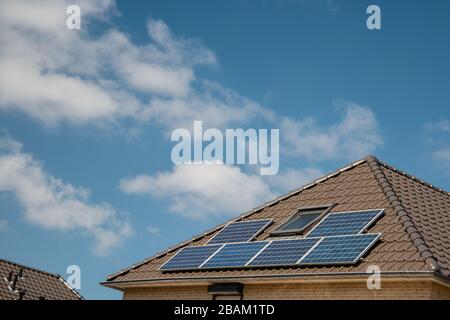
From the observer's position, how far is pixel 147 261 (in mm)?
20656

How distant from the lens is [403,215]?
15953mm

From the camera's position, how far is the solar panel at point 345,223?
1604 centimetres

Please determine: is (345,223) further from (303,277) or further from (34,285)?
(34,285)

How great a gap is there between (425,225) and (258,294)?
4963 mm

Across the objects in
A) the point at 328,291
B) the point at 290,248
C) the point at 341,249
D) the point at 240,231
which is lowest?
the point at 328,291

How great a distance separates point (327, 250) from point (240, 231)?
4636 mm

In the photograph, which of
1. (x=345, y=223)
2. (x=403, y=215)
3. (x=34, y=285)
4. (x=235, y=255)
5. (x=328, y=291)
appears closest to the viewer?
(x=328, y=291)

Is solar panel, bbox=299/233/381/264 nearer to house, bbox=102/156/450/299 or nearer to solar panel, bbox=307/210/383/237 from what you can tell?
house, bbox=102/156/450/299

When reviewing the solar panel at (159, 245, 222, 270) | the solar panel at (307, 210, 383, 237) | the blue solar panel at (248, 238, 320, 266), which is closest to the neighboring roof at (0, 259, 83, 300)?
the solar panel at (159, 245, 222, 270)

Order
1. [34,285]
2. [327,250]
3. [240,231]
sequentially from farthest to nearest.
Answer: [34,285], [240,231], [327,250]

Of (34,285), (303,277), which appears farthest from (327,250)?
(34,285)

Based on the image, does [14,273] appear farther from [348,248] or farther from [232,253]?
[348,248]

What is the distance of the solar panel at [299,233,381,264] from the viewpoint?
14534 millimetres
